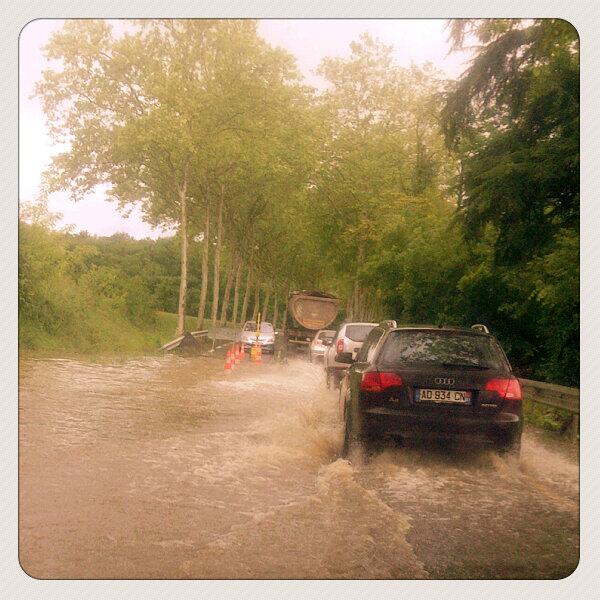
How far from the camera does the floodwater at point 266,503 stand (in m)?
4.68

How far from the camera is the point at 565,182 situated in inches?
263

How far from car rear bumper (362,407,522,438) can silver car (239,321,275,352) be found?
869 inches

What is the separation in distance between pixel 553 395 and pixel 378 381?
201 centimetres

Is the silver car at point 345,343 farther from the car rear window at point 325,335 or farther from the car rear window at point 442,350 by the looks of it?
the car rear window at point 442,350

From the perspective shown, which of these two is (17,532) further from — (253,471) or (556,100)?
(556,100)

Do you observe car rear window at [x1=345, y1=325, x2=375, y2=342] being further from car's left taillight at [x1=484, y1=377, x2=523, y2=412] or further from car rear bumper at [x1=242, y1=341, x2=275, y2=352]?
car rear bumper at [x1=242, y1=341, x2=275, y2=352]

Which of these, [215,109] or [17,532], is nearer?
[17,532]

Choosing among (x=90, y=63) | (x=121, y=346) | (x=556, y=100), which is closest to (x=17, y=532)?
(x=90, y=63)

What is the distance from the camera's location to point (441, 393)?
6805mm

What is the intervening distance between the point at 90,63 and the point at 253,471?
4.53 m

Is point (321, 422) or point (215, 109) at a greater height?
point (215, 109)

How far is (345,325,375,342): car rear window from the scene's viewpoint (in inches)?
626

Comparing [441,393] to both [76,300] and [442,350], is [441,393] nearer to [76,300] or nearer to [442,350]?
[442,350]

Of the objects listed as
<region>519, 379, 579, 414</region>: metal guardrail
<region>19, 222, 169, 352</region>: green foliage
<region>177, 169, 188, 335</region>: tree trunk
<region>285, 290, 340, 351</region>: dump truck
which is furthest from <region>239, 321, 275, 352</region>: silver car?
<region>519, 379, 579, 414</region>: metal guardrail
